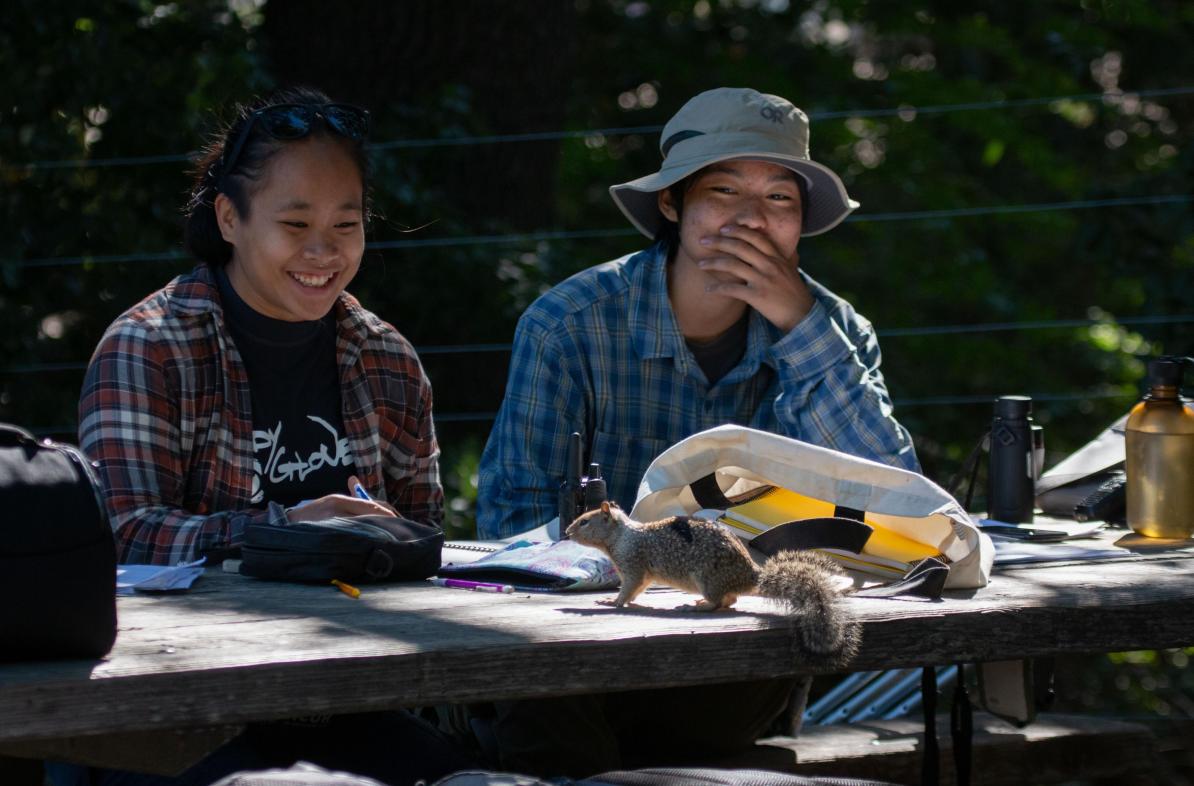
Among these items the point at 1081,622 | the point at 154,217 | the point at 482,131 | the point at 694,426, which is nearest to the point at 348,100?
the point at 482,131

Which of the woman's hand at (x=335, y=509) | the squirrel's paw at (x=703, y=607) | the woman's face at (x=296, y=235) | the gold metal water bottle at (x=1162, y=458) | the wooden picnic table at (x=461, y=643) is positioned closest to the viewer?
the wooden picnic table at (x=461, y=643)

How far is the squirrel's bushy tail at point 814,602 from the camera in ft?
6.37

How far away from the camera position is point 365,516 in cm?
228

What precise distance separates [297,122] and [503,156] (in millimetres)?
2735

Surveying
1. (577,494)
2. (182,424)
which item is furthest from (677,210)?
(182,424)

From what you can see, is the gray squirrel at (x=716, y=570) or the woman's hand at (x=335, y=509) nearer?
the gray squirrel at (x=716, y=570)

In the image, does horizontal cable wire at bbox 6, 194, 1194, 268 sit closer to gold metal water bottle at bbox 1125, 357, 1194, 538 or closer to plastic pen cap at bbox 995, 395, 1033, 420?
plastic pen cap at bbox 995, 395, 1033, 420

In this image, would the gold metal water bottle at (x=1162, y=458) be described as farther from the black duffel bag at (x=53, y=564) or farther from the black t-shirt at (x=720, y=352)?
the black duffel bag at (x=53, y=564)

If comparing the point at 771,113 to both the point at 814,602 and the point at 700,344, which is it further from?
the point at 814,602

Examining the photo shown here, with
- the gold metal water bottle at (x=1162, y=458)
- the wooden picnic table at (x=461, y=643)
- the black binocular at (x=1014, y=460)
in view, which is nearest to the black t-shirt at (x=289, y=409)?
→ the wooden picnic table at (x=461, y=643)

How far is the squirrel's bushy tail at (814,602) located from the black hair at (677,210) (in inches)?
56.6

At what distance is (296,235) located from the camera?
2.93 meters

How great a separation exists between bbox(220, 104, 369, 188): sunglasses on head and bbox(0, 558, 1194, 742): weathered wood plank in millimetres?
1048

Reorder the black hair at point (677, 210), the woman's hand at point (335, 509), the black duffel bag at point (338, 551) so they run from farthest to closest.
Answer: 1. the black hair at point (677, 210)
2. the woman's hand at point (335, 509)
3. the black duffel bag at point (338, 551)
